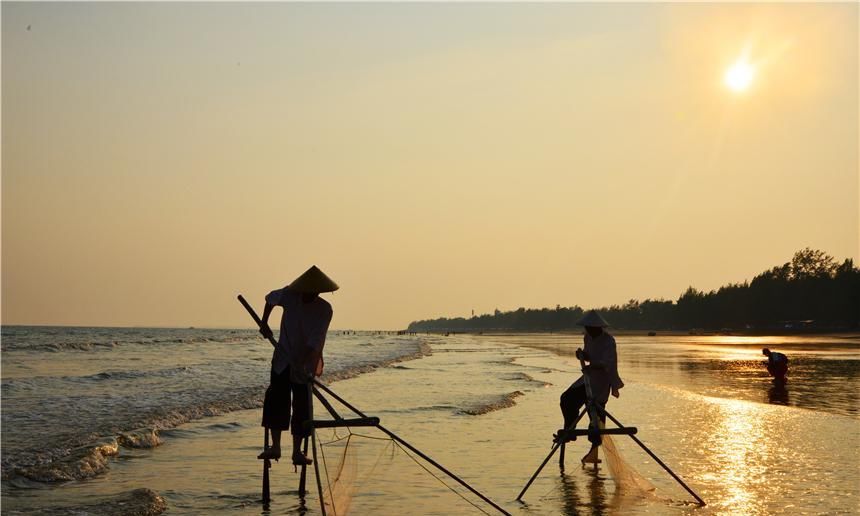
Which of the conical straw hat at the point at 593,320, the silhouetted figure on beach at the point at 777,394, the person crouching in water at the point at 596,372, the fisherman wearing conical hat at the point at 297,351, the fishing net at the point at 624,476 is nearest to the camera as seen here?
the fisherman wearing conical hat at the point at 297,351

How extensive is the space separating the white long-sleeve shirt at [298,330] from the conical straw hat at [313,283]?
0.63 ft

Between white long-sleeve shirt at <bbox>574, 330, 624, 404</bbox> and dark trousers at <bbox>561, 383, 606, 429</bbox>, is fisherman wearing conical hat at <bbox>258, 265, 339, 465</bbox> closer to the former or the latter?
dark trousers at <bbox>561, 383, 606, 429</bbox>

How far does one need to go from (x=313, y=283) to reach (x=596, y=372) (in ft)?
13.0

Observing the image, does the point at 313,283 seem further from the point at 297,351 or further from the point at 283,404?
the point at 283,404

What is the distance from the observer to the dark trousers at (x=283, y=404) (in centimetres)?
827

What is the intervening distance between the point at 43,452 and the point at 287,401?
534cm

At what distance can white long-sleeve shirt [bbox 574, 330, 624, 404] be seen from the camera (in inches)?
400

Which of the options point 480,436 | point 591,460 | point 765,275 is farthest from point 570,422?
point 765,275

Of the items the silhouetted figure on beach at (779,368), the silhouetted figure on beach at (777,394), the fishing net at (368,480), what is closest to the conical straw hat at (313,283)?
the fishing net at (368,480)

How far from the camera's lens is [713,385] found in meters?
22.5

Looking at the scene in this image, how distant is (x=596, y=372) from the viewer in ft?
33.4

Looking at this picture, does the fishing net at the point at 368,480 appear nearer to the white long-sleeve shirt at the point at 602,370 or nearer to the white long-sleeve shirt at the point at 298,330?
the white long-sleeve shirt at the point at 298,330

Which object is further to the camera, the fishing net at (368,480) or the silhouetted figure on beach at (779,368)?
the silhouetted figure on beach at (779,368)

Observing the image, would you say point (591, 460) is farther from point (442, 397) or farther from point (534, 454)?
point (442, 397)
